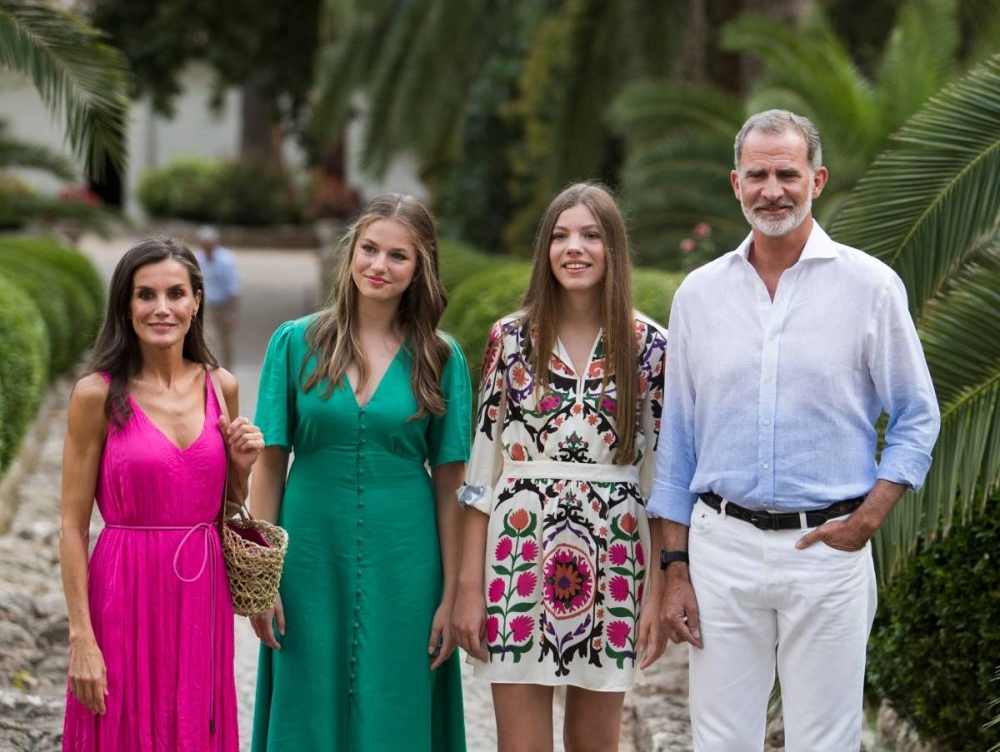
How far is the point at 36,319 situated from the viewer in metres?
10.4

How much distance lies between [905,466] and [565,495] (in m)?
0.88

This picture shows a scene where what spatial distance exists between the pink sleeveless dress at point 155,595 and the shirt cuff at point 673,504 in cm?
112

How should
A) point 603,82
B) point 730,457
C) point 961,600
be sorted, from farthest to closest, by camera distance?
1. point 603,82
2. point 961,600
3. point 730,457

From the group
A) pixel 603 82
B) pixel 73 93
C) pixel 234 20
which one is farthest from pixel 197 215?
pixel 73 93

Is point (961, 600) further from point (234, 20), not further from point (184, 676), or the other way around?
point (234, 20)

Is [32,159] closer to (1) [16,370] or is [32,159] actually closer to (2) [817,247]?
(1) [16,370]

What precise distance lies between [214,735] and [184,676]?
7.1 inches

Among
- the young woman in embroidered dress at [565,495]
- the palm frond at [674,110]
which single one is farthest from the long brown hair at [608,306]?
the palm frond at [674,110]

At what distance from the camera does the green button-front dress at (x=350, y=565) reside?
3.87m

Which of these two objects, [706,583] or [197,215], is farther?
[197,215]

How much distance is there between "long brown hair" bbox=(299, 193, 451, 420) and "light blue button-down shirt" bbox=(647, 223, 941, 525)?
0.82 m

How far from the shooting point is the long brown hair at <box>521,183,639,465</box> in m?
3.76

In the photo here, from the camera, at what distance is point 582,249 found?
3.78m

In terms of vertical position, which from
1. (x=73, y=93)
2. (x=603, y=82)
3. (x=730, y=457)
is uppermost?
(x=603, y=82)
